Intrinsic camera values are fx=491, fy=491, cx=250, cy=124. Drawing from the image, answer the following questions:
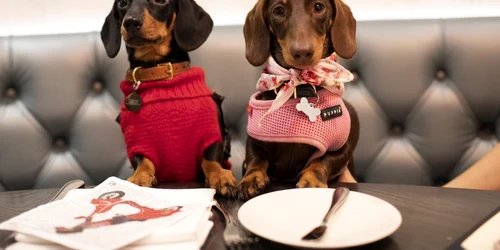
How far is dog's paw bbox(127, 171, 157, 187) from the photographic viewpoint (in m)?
1.32

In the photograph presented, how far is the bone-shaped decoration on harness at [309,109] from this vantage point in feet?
4.01

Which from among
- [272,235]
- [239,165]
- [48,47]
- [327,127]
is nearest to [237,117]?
[239,165]

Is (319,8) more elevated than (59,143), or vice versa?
(319,8)

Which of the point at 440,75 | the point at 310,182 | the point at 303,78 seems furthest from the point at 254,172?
the point at 440,75

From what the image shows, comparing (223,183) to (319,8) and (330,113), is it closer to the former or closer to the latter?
(330,113)

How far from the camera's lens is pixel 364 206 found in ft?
3.11

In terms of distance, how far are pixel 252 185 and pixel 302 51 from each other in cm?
35

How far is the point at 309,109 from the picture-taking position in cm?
123

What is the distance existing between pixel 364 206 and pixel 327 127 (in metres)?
0.32

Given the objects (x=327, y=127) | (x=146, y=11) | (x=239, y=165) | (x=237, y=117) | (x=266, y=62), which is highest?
(x=146, y=11)

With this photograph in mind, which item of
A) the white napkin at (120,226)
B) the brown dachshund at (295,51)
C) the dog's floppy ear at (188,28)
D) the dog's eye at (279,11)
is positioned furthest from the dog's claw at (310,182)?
the dog's floppy ear at (188,28)

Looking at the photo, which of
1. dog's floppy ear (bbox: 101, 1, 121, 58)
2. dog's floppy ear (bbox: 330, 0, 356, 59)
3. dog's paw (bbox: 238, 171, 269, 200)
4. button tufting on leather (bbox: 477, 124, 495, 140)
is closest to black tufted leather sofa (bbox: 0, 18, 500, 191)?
button tufting on leather (bbox: 477, 124, 495, 140)

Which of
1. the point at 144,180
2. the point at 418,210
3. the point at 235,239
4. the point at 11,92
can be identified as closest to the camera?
the point at 235,239

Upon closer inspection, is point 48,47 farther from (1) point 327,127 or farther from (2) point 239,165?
(1) point 327,127
